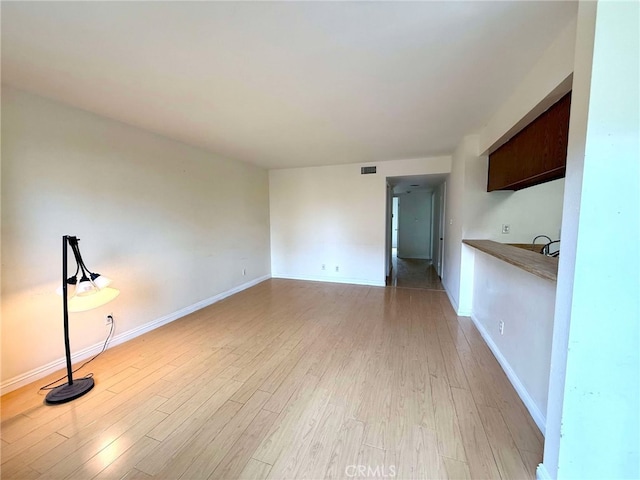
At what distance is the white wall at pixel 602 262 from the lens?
97 centimetres

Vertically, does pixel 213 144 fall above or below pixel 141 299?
above

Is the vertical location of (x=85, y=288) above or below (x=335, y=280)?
above

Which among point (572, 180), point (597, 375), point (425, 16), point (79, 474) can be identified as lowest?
point (79, 474)

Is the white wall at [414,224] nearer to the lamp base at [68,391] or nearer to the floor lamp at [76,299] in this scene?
the floor lamp at [76,299]

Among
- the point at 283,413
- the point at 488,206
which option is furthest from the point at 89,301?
the point at 488,206

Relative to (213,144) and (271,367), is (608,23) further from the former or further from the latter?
(213,144)

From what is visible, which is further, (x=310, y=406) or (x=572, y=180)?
(x=310, y=406)

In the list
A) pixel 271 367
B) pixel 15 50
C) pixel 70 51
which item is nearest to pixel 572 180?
pixel 271 367

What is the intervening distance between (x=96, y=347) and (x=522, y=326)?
12.4 ft

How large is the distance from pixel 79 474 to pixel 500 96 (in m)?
3.76

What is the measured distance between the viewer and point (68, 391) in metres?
1.94

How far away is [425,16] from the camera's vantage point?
1281 millimetres

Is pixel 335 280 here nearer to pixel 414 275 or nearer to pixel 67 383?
pixel 414 275

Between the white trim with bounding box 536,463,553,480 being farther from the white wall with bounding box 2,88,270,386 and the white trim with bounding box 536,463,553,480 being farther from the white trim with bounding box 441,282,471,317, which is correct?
the white wall with bounding box 2,88,270,386
